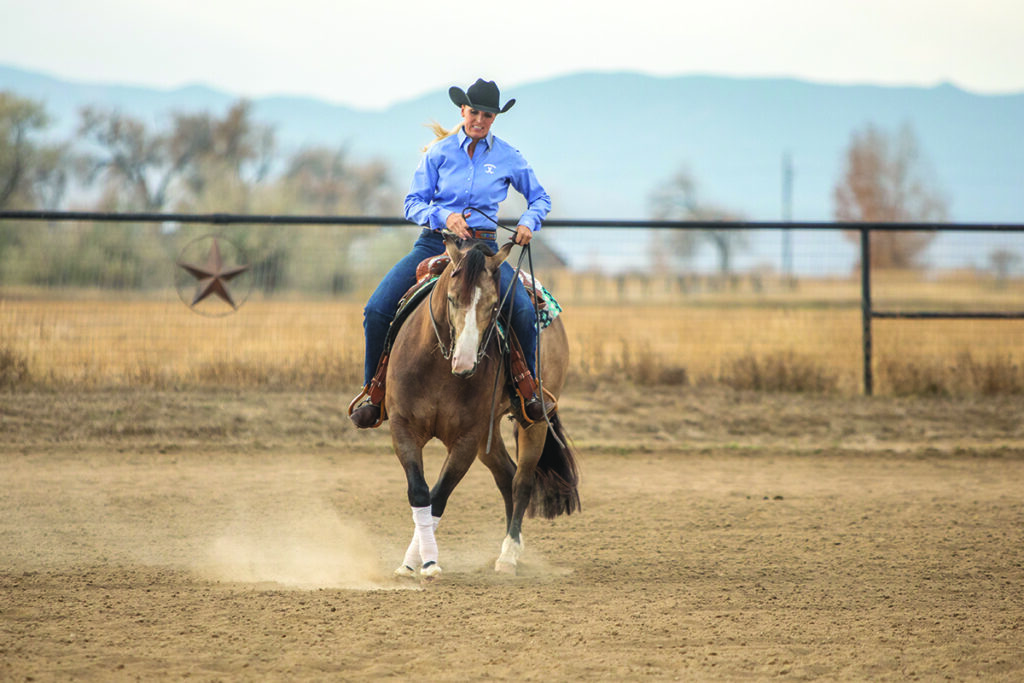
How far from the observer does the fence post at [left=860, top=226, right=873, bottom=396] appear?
12.3m

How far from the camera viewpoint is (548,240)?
1230cm

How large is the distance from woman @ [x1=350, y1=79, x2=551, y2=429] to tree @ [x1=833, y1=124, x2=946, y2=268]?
7067 centimetres

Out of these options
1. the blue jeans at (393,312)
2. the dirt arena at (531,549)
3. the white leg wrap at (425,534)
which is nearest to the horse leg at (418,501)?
the white leg wrap at (425,534)

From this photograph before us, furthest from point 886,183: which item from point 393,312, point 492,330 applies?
point 492,330

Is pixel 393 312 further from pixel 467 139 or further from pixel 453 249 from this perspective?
pixel 467 139

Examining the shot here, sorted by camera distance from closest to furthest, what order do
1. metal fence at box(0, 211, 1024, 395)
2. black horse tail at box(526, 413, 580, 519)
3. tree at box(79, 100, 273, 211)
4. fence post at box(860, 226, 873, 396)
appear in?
black horse tail at box(526, 413, 580, 519)
metal fence at box(0, 211, 1024, 395)
fence post at box(860, 226, 873, 396)
tree at box(79, 100, 273, 211)

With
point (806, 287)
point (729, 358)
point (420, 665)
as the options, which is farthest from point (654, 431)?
point (420, 665)

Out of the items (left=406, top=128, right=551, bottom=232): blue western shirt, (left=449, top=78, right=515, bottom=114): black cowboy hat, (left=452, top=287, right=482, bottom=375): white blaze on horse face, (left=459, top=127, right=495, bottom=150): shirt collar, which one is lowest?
(left=452, top=287, right=482, bottom=375): white blaze on horse face

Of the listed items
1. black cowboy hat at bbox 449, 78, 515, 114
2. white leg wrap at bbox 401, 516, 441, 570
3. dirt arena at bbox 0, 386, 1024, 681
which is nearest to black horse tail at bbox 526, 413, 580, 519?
dirt arena at bbox 0, 386, 1024, 681

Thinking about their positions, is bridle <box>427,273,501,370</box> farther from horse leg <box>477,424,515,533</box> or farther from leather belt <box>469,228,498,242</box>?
horse leg <box>477,424,515,533</box>

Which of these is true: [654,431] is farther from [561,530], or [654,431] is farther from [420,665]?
[420,665]

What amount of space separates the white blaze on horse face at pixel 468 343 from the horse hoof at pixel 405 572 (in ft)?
4.34

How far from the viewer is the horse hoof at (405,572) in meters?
5.87

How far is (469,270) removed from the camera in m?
5.34
